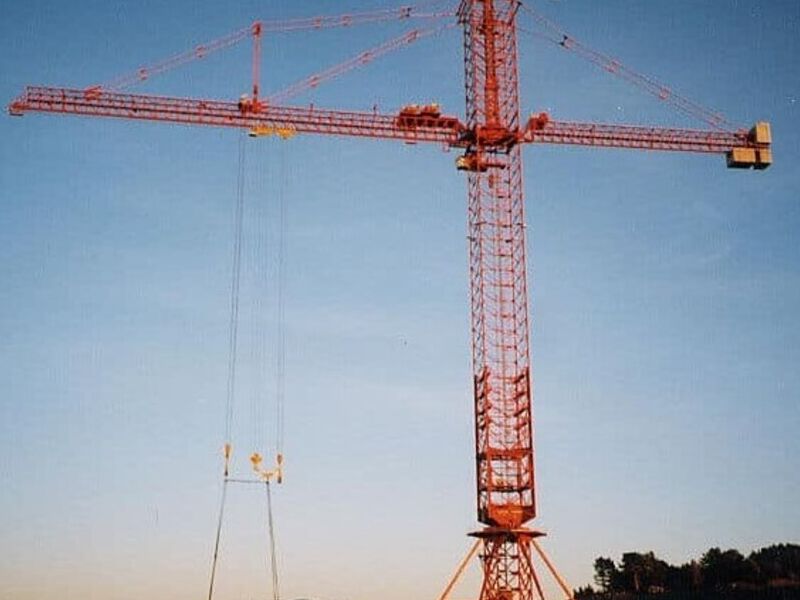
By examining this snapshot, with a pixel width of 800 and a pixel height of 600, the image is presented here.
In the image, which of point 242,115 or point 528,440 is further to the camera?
point 242,115

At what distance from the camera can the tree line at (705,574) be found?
134 metres

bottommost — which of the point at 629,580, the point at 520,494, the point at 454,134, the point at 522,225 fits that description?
the point at 629,580

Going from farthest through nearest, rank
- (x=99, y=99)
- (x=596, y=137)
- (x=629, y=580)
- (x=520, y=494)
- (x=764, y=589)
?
(x=629, y=580) → (x=764, y=589) → (x=596, y=137) → (x=99, y=99) → (x=520, y=494)

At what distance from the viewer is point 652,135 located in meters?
77.9

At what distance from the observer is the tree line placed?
438 feet

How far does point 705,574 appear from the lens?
476ft

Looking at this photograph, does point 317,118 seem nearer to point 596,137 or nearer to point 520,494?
point 596,137

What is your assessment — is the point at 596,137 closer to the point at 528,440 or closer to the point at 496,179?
the point at 496,179

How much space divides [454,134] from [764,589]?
3235 inches

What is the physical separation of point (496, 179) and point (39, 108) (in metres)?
35.3

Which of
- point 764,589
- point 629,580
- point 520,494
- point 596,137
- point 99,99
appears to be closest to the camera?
point 520,494

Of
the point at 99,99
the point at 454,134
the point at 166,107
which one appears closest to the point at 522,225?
the point at 454,134

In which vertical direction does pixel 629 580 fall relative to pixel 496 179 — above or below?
below

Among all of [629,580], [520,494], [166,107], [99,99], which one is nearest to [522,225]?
[520,494]
